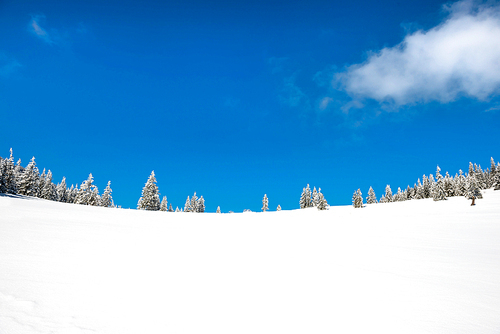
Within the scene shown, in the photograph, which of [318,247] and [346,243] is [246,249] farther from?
[346,243]

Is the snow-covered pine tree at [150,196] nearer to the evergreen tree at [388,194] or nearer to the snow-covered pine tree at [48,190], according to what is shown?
the snow-covered pine tree at [48,190]

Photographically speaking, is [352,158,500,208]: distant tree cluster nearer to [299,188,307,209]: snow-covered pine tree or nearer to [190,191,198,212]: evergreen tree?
[299,188,307,209]: snow-covered pine tree

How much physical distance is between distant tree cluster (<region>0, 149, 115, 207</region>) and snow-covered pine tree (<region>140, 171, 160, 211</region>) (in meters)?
13.9

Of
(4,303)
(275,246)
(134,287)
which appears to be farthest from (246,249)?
(4,303)

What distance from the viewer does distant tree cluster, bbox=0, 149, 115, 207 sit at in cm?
4464

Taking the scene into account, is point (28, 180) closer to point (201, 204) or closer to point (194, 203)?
point (194, 203)

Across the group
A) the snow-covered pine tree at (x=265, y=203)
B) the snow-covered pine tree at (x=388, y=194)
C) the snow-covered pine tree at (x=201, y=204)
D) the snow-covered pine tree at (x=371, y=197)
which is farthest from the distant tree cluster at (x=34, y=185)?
the snow-covered pine tree at (x=388, y=194)

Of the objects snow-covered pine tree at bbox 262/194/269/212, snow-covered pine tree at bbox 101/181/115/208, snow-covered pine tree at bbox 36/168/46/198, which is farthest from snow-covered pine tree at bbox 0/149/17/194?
snow-covered pine tree at bbox 262/194/269/212

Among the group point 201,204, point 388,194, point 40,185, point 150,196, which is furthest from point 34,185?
point 388,194

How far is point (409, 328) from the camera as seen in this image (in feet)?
11.0

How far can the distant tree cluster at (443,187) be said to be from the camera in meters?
57.0

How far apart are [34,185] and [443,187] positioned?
353 feet

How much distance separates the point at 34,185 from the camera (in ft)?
195

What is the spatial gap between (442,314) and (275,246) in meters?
5.75
